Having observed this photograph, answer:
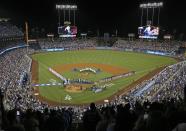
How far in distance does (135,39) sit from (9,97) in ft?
173

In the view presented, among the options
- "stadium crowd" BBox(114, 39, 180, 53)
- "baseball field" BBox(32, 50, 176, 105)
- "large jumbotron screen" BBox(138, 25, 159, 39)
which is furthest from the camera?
"stadium crowd" BBox(114, 39, 180, 53)

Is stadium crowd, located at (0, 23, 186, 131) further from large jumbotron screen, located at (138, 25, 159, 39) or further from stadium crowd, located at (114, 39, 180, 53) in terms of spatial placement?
large jumbotron screen, located at (138, 25, 159, 39)

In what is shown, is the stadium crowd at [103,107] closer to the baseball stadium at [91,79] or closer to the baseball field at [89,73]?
the baseball stadium at [91,79]

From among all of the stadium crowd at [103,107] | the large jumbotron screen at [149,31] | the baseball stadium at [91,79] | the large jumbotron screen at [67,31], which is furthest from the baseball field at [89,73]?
the large jumbotron screen at [149,31]

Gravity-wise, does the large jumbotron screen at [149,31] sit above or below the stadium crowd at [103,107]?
above

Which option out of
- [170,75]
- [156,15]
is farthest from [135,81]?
[156,15]

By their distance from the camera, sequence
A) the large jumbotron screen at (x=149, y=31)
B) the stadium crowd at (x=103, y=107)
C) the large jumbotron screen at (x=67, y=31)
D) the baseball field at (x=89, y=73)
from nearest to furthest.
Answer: the stadium crowd at (x=103, y=107)
the baseball field at (x=89, y=73)
the large jumbotron screen at (x=149, y=31)
the large jumbotron screen at (x=67, y=31)

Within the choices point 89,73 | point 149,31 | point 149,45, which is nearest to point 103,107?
point 89,73

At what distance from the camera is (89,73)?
44781 millimetres

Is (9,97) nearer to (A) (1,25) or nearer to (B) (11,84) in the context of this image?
(B) (11,84)

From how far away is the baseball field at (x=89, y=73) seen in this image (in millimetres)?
33750

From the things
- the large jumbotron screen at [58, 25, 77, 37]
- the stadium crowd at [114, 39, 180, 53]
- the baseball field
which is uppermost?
the large jumbotron screen at [58, 25, 77, 37]

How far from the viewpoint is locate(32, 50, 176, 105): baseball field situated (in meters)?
33.8

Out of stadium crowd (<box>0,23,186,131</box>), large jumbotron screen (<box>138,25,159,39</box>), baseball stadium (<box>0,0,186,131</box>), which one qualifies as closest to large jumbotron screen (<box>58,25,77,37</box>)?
baseball stadium (<box>0,0,186,131</box>)
